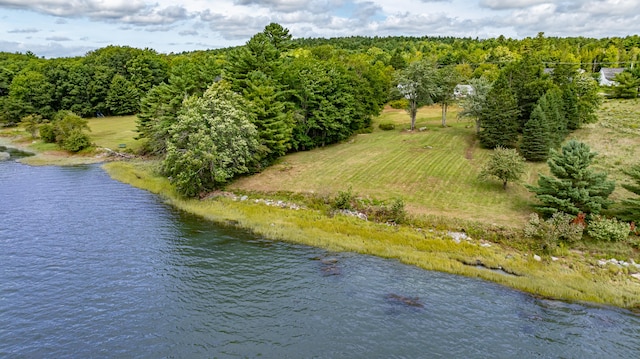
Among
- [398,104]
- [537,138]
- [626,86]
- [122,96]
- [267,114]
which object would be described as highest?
[626,86]

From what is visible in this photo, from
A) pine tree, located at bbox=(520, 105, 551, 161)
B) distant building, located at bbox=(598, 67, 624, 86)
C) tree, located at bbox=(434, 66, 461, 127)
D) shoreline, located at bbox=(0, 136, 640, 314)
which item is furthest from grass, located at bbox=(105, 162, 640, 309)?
distant building, located at bbox=(598, 67, 624, 86)

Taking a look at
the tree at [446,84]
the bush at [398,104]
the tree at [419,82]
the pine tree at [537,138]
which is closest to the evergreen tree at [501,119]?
the pine tree at [537,138]

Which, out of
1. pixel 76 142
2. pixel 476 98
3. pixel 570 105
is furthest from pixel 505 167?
pixel 76 142

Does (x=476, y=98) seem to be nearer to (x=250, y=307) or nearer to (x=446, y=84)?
(x=446, y=84)

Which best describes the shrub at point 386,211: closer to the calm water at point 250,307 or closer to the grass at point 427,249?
the grass at point 427,249

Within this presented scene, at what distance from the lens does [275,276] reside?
98.3ft

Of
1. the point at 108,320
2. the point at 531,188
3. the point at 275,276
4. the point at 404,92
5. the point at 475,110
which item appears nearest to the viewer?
the point at 108,320

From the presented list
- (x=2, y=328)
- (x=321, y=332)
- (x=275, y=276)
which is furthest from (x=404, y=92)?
(x=2, y=328)

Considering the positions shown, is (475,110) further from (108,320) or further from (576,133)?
(108,320)

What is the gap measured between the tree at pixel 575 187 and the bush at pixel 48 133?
3108 inches

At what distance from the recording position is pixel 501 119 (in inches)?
2306

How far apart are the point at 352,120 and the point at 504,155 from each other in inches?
1301

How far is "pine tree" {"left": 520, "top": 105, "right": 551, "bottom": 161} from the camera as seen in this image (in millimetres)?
53000

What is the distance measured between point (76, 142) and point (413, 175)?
184 feet
